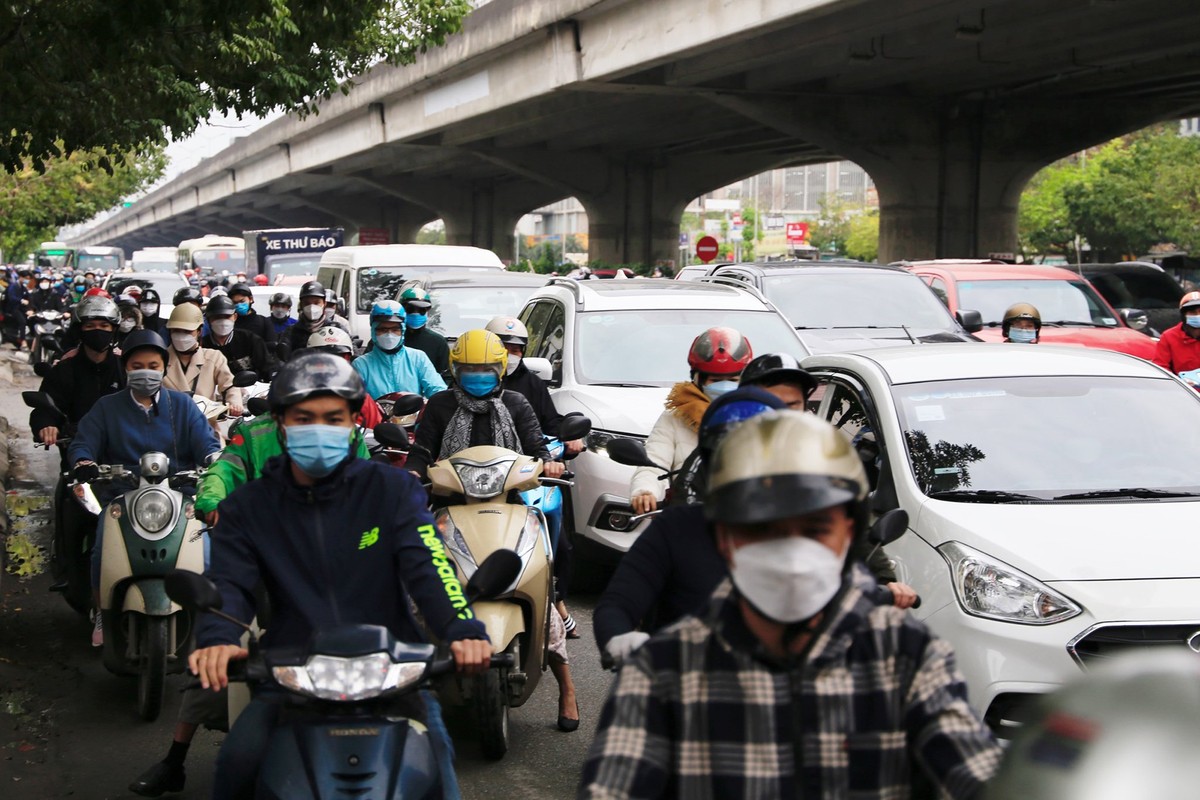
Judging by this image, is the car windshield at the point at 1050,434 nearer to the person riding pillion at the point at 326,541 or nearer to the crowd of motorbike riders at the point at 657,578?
the crowd of motorbike riders at the point at 657,578

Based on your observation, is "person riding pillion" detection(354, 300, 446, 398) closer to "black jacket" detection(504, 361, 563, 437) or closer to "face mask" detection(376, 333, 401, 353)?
"face mask" detection(376, 333, 401, 353)

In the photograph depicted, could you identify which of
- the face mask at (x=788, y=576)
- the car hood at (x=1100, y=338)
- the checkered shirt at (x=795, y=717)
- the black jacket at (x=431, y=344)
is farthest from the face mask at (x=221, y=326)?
the face mask at (x=788, y=576)

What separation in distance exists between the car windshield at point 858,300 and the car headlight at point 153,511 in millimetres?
8001

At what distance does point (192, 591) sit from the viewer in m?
3.71

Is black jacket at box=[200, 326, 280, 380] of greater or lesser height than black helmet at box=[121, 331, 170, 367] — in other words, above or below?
below

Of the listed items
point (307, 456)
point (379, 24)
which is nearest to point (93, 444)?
point (307, 456)

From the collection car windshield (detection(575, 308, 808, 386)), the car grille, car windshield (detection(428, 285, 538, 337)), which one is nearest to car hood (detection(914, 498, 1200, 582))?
the car grille

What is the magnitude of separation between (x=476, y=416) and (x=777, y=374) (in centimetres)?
248

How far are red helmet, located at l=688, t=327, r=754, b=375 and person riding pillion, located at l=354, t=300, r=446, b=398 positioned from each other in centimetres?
433

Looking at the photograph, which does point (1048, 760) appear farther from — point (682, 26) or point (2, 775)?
point (682, 26)

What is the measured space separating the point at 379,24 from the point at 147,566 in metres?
11.8

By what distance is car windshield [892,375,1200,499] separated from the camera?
6.19 metres

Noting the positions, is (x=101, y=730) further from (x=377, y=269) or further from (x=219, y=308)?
(x=377, y=269)

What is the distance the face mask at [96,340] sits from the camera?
9.31 meters
